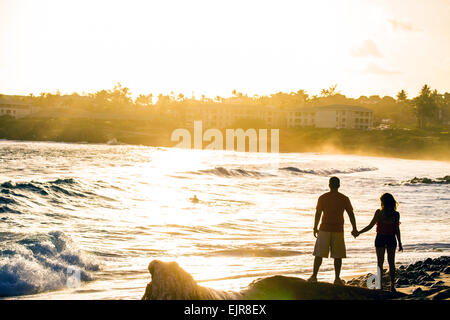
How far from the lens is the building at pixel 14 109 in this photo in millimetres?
149000

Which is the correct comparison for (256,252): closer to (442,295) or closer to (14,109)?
(442,295)

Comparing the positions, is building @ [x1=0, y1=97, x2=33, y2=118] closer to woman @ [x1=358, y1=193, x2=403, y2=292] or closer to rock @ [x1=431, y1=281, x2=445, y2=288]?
woman @ [x1=358, y1=193, x2=403, y2=292]

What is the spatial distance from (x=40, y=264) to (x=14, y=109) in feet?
505

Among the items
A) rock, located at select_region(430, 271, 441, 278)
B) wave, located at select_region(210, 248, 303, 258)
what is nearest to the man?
rock, located at select_region(430, 271, 441, 278)

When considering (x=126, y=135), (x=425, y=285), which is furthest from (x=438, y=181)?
(x=126, y=135)

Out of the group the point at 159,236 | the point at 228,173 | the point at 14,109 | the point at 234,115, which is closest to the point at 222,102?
the point at 234,115

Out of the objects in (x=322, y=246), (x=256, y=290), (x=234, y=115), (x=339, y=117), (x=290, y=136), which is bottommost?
(x=256, y=290)

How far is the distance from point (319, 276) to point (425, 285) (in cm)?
211

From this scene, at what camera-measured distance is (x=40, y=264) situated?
10.2m

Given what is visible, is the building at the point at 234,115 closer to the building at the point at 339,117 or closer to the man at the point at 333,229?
the building at the point at 339,117

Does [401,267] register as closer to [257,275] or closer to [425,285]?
[425,285]

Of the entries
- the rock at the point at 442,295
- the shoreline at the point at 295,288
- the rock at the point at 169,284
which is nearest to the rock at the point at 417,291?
the shoreline at the point at 295,288

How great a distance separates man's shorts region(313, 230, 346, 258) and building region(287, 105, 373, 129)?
12134cm

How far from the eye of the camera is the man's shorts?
8180mm
